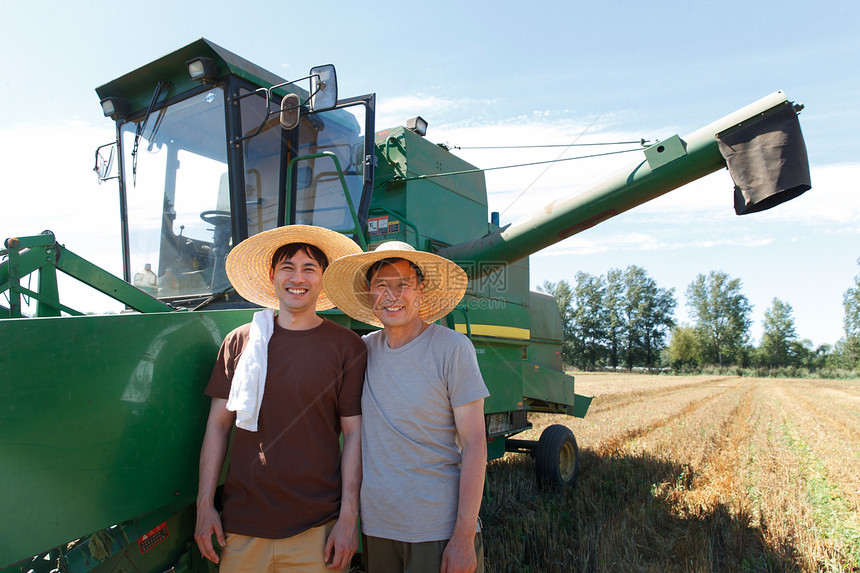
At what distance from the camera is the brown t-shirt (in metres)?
1.72

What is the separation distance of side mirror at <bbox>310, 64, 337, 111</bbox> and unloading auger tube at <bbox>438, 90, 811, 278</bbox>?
1.72m

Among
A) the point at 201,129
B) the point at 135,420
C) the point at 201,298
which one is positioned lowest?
the point at 135,420

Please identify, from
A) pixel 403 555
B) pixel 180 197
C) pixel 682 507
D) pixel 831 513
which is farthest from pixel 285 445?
pixel 831 513

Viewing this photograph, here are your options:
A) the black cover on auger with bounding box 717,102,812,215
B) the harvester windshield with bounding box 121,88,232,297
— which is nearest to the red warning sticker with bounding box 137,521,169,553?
the harvester windshield with bounding box 121,88,232,297

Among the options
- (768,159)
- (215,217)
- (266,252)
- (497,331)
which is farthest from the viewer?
(497,331)

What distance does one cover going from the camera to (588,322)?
65188 millimetres

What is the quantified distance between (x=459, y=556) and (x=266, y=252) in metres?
1.35

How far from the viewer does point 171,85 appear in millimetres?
3578

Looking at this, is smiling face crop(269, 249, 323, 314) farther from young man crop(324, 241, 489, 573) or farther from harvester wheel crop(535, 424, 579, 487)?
harvester wheel crop(535, 424, 579, 487)

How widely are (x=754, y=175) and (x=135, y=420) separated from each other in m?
3.58

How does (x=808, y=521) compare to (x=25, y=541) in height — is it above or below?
below

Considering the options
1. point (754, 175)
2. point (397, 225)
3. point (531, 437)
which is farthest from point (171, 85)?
point (531, 437)

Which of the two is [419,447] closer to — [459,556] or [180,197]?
[459,556]

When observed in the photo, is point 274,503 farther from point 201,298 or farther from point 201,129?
point 201,129
